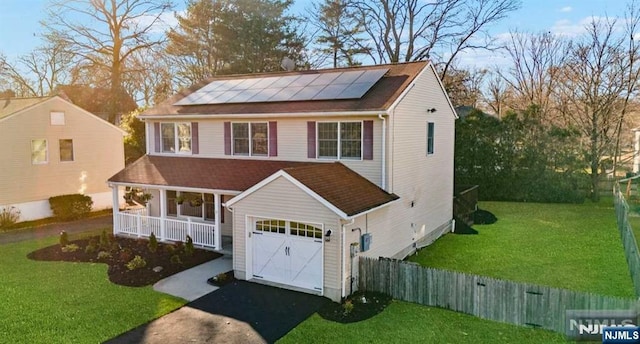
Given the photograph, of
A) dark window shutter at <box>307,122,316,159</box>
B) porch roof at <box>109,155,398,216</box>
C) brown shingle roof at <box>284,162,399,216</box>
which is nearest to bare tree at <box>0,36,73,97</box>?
porch roof at <box>109,155,398,216</box>

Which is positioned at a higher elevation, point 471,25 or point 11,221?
point 471,25

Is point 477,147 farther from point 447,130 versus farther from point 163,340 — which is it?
point 163,340

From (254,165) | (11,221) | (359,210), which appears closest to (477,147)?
(254,165)

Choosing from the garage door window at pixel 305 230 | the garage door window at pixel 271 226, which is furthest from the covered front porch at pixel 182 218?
the garage door window at pixel 305 230

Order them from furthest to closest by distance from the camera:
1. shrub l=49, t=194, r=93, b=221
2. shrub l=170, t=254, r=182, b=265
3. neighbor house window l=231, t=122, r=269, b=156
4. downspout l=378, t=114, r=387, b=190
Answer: shrub l=49, t=194, r=93, b=221
neighbor house window l=231, t=122, r=269, b=156
shrub l=170, t=254, r=182, b=265
downspout l=378, t=114, r=387, b=190

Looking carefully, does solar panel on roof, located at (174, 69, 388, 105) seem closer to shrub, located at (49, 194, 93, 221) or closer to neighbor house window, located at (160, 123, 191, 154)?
neighbor house window, located at (160, 123, 191, 154)

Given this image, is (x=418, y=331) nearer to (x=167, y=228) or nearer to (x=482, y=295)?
(x=482, y=295)
